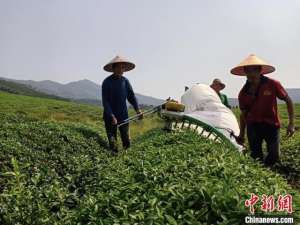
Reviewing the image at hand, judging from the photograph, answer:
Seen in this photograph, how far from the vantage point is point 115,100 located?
36.4ft

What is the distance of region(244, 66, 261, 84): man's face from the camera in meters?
8.45

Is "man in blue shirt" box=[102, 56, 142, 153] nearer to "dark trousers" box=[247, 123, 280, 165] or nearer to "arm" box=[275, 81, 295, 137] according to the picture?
"dark trousers" box=[247, 123, 280, 165]

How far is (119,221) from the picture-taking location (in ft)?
13.6

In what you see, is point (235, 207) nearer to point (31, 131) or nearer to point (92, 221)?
point (92, 221)

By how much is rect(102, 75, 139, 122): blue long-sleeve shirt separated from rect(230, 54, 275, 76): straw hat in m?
3.06

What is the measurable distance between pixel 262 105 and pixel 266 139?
672 mm

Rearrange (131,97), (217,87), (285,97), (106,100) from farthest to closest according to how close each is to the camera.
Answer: (217,87) → (131,97) → (106,100) → (285,97)

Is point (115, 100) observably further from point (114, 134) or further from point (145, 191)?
point (145, 191)

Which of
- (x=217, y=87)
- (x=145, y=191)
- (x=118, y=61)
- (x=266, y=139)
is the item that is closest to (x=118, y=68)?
(x=118, y=61)

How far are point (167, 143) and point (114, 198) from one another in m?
4.05

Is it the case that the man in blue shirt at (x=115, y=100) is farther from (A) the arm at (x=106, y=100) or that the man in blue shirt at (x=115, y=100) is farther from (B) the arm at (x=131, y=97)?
(B) the arm at (x=131, y=97)

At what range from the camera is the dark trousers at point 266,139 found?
27.8ft

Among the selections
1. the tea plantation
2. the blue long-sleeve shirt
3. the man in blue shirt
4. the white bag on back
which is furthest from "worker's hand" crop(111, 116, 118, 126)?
the tea plantation

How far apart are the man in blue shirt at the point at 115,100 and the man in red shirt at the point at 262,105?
3142mm
